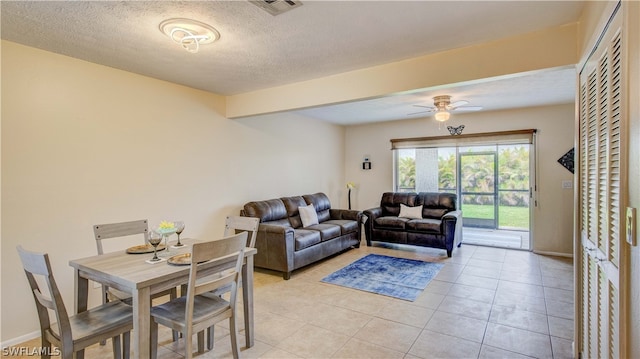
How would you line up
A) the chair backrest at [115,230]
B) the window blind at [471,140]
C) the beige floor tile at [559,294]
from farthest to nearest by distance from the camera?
the window blind at [471,140], the beige floor tile at [559,294], the chair backrest at [115,230]

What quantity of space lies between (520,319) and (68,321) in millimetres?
3457

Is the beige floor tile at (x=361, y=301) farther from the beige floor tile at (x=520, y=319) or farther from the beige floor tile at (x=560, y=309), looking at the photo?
the beige floor tile at (x=560, y=309)

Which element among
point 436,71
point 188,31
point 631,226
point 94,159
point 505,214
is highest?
point 188,31

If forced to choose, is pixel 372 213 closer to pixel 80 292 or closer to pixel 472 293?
pixel 472 293

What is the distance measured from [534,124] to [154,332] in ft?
19.9

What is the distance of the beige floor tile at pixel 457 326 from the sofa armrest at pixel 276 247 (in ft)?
6.09

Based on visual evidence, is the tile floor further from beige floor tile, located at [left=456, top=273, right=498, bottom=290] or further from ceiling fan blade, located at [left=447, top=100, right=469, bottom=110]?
ceiling fan blade, located at [left=447, top=100, right=469, bottom=110]

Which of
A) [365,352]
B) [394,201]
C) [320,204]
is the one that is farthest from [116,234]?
[394,201]

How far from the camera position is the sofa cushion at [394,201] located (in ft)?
20.3

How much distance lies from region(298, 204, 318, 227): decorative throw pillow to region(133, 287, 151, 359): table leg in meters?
3.38

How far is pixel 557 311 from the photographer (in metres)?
3.12

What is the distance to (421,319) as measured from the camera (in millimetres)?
2975

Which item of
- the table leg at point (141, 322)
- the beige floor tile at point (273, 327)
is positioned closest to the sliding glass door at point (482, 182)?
the beige floor tile at point (273, 327)

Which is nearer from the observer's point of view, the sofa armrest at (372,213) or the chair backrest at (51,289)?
the chair backrest at (51,289)
